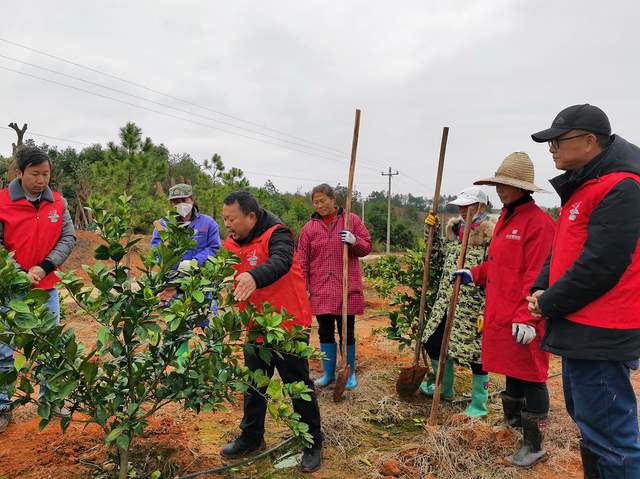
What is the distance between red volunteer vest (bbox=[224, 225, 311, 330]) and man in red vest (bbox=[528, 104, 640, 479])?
4.25 ft

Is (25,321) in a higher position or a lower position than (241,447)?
higher

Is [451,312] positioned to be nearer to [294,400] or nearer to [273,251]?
[294,400]

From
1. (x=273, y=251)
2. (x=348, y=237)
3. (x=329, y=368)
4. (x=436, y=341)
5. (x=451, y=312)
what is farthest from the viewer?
(x=329, y=368)

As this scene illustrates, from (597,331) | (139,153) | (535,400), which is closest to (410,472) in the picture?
(535,400)

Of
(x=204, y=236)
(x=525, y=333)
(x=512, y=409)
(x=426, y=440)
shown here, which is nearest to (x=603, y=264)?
(x=525, y=333)

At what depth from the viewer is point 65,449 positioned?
297cm

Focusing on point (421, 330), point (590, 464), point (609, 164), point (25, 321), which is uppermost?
point (609, 164)

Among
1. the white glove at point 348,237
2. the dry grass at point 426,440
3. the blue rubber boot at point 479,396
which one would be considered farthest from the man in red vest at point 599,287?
the white glove at point 348,237

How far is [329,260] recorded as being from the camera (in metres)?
4.18

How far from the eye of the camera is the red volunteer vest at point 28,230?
10.6ft

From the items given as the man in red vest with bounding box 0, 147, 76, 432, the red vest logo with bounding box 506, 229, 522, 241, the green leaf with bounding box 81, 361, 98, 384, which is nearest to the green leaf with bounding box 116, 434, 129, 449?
the green leaf with bounding box 81, 361, 98, 384

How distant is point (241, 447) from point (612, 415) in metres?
2.08

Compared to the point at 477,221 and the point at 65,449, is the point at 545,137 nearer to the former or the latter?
the point at 477,221

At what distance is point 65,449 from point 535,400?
2.89 m
